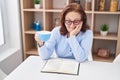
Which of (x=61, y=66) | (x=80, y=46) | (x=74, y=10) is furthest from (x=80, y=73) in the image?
(x=74, y=10)

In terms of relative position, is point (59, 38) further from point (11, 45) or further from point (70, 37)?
point (11, 45)

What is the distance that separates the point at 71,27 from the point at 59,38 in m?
0.18

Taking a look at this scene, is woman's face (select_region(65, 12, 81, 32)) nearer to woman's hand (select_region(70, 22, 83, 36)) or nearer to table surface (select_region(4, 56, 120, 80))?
woman's hand (select_region(70, 22, 83, 36))

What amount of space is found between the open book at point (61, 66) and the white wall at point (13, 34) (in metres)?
0.97

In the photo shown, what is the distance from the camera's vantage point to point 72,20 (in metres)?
1.41

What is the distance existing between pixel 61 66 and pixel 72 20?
0.41 metres

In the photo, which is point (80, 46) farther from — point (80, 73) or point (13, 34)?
point (13, 34)

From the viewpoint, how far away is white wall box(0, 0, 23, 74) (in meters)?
2.19

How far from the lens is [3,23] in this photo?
226cm

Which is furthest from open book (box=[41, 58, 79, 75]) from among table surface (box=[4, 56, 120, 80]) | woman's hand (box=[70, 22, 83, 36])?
woman's hand (box=[70, 22, 83, 36])

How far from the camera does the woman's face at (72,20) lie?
1402 millimetres

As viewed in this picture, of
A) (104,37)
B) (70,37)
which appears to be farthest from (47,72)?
(104,37)

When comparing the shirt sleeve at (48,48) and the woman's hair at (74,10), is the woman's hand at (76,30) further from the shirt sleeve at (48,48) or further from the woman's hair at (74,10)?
the shirt sleeve at (48,48)

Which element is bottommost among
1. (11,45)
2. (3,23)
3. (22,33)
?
(11,45)
